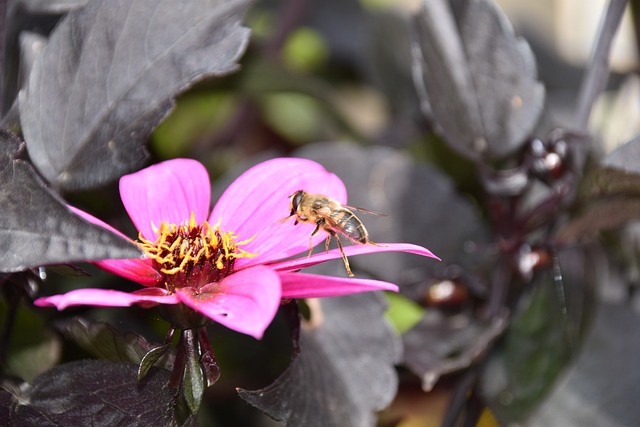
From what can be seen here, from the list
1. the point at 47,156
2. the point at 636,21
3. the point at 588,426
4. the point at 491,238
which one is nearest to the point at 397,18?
the point at 636,21

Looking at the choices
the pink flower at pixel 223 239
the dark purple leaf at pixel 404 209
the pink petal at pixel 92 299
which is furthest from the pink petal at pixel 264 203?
the dark purple leaf at pixel 404 209

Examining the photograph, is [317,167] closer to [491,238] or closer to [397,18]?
[491,238]

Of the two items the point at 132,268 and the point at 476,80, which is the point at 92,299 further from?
the point at 476,80

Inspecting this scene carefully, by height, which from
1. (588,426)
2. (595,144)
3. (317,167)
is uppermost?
(317,167)

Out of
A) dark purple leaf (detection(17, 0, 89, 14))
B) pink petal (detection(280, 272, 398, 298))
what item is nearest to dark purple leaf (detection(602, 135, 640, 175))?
pink petal (detection(280, 272, 398, 298))

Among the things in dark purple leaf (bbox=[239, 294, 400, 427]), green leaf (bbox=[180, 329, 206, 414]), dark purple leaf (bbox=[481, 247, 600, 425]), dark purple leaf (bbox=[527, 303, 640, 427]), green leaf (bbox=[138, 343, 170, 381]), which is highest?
green leaf (bbox=[138, 343, 170, 381])

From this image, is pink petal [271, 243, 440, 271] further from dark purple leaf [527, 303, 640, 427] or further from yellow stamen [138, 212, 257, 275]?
dark purple leaf [527, 303, 640, 427]

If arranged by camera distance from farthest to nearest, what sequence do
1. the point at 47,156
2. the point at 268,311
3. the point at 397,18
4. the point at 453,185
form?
the point at 397,18 → the point at 453,185 → the point at 47,156 → the point at 268,311
